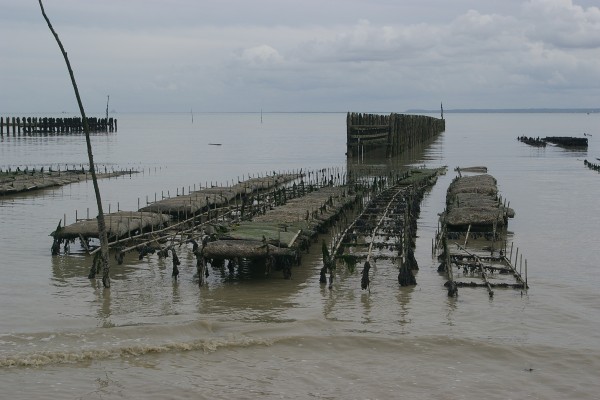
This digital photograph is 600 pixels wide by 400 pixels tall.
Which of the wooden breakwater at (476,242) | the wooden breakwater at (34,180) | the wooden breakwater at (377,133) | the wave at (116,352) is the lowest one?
the wave at (116,352)

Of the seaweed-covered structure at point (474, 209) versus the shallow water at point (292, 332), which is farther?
the seaweed-covered structure at point (474, 209)

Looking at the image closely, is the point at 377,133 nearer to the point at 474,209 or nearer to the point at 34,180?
the point at 34,180

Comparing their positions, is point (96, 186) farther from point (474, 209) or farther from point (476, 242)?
point (474, 209)

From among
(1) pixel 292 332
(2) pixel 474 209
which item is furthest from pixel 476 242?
(1) pixel 292 332

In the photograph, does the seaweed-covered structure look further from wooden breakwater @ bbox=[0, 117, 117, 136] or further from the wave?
wooden breakwater @ bbox=[0, 117, 117, 136]

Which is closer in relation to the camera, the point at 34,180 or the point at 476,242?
the point at 476,242

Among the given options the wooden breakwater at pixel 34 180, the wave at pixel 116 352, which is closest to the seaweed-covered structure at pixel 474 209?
the wave at pixel 116 352

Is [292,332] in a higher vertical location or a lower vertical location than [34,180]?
lower

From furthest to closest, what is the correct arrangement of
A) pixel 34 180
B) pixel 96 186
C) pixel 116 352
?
pixel 34 180
pixel 96 186
pixel 116 352

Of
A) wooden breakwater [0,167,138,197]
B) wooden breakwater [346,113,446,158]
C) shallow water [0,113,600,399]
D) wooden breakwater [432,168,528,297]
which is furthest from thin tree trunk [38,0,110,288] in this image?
wooden breakwater [346,113,446,158]

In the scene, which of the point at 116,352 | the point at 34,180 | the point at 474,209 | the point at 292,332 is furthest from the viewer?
the point at 34,180

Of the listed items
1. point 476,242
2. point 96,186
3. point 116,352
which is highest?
point 96,186

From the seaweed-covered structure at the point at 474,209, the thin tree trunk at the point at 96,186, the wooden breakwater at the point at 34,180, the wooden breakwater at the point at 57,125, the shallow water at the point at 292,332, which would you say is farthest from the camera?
the wooden breakwater at the point at 57,125

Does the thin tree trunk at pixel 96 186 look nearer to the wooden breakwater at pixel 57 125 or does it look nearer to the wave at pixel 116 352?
the wave at pixel 116 352
